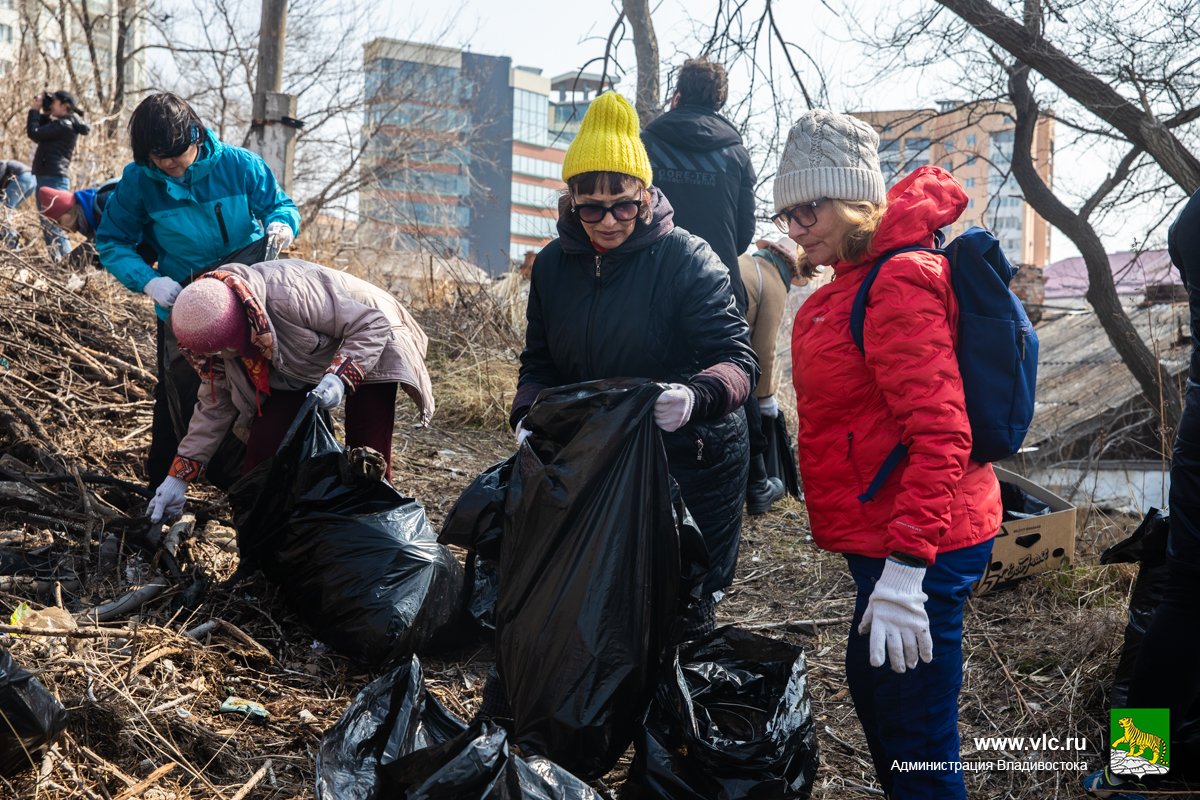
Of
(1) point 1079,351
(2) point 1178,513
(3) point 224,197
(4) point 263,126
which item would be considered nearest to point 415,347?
(3) point 224,197

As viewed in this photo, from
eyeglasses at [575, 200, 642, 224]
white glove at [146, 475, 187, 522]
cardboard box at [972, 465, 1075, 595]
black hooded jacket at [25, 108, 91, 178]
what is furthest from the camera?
black hooded jacket at [25, 108, 91, 178]

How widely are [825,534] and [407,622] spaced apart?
139 centimetres

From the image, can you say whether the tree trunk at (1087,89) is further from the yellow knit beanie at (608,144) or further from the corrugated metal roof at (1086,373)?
the yellow knit beanie at (608,144)

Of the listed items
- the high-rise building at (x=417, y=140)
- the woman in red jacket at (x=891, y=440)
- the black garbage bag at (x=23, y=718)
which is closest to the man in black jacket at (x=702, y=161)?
the woman in red jacket at (x=891, y=440)

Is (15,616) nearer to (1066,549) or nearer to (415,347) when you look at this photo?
(415,347)

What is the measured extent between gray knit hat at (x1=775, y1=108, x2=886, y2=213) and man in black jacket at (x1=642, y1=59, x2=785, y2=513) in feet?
5.81

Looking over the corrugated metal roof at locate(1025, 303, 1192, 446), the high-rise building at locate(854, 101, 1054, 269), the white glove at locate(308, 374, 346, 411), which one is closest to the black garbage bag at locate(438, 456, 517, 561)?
the white glove at locate(308, 374, 346, 411)

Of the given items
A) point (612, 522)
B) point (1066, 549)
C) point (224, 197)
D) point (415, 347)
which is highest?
point (224, 197)

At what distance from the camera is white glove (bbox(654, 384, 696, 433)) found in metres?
2.07

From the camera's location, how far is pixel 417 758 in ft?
5.76

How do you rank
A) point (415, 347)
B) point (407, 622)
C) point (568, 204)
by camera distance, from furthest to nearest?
point (415, 347)
point (407, 622)
point (568, 204)

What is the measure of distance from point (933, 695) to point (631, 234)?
1243 mm

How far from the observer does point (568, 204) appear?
2396 millimetres

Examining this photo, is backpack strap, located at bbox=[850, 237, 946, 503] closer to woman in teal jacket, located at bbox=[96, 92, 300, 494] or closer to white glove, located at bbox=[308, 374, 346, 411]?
white glove, located at bbox=[308, 374, 346, 411]
